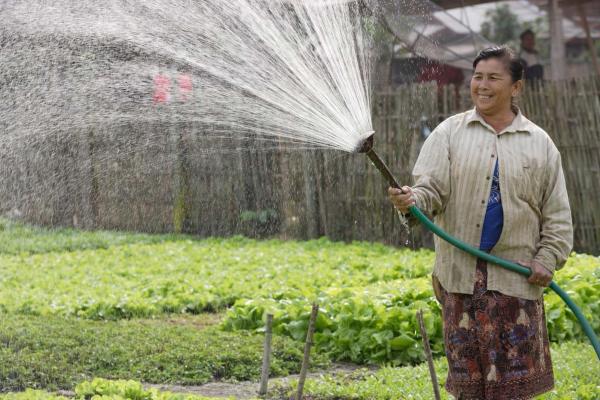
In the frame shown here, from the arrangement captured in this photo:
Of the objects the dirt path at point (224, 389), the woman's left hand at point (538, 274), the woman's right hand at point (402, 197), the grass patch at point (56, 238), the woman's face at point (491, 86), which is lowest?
the dirt path at point (224, 389)

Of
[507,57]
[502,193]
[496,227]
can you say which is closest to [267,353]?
[496,227]

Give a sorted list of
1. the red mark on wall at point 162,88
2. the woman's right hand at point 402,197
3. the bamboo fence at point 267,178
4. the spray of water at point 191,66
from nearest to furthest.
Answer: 1. the woman's right hand at point 402,197
2. the spray of water at point 191,66
3. the red mark on wall at point 162,88
4. the bamboo fence at point 267,178

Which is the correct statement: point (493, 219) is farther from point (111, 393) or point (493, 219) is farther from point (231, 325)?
point (231, 325)

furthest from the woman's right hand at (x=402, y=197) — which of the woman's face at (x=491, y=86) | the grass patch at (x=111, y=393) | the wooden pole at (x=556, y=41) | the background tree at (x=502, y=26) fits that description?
the background tree at (x=502, y=26)

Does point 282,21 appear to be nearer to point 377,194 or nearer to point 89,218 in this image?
point 377,194

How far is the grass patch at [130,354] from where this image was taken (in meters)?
6.22

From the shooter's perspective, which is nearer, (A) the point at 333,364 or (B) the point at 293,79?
(B) the point at 293,79

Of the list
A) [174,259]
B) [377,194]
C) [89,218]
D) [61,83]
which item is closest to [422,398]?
[61,83]

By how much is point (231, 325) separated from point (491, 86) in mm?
4027

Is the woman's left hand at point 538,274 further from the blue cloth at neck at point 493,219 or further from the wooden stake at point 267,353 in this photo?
the wooden stake at point 267,353

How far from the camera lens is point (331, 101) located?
437 centimetres

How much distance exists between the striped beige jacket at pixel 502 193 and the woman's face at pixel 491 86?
0.29 feet

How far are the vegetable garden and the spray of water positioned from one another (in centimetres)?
160

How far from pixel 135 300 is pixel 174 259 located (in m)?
3.07
